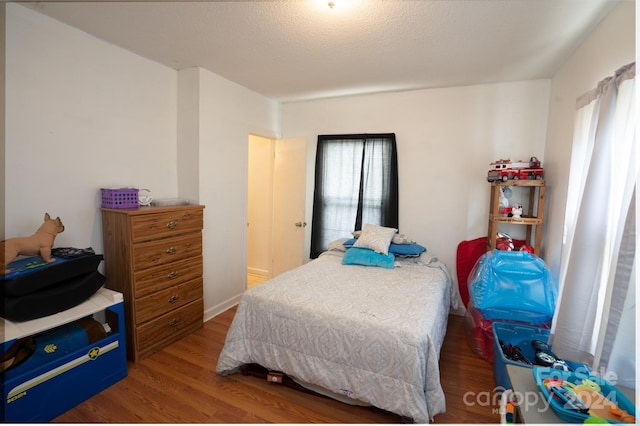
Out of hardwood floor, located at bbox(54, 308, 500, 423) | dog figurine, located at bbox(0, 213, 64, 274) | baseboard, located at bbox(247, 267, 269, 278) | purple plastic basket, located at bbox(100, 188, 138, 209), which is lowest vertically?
hardwood floor, located at bbox(54, 308, 500, 423)

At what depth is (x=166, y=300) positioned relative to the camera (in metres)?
2.54

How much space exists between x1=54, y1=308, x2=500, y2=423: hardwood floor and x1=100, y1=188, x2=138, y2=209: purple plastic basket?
1247mm

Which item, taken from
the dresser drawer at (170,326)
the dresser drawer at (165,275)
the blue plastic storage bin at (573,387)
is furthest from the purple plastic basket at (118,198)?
the blue plastic storage bin at (573,387)

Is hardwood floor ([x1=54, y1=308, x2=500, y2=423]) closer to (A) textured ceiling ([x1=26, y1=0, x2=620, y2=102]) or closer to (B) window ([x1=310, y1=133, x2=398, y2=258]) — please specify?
(B) window ([x1=310, y1=133, x2=398, y2=258])

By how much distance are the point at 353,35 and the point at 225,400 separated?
8.75ft

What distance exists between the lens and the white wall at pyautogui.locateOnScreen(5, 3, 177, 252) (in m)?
1.93

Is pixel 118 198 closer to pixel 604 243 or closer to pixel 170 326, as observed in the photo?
pixel 170 326

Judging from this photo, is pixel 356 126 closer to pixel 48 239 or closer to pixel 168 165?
pixel 168 165

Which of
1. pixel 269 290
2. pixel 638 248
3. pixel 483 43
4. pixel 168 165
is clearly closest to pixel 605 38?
pixel 483 43

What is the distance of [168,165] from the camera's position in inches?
117

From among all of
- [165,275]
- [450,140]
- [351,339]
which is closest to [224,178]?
[165,275]

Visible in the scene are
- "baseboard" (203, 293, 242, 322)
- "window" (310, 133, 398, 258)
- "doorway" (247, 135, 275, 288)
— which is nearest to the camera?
"baseboard" (203, 293, 242, 322)

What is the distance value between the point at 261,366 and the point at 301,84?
278cm

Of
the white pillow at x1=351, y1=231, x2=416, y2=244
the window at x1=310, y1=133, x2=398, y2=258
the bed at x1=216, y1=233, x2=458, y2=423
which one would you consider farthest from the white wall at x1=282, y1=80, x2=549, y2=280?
the bed at x1=216, y1=233, x2=458, y2=423
